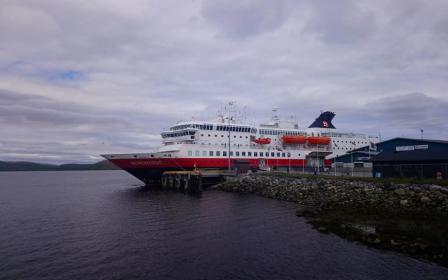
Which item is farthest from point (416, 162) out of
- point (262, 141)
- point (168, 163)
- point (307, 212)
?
point (168, 163)

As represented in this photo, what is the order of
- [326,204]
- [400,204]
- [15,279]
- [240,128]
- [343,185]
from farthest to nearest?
1. [240,128]
2. [343,185]
3. [326,204]
4. [400,204]
5. [15,279]

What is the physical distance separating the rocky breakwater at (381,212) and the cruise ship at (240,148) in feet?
65.4

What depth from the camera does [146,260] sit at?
58.2 feet

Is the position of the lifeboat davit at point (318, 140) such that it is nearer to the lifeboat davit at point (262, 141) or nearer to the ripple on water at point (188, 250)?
the lifeboat davit at point (262, 141)

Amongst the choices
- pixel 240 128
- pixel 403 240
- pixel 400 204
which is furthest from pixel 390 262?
pixel 240 128

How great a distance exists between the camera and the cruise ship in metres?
56.0

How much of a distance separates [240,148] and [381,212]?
3860 cm

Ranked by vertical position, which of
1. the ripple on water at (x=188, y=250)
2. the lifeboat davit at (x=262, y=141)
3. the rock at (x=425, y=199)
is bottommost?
the ripple on water at (x=188, y=250)

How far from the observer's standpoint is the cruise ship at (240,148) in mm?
55969

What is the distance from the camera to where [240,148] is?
63.2 meters

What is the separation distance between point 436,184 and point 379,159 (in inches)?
395

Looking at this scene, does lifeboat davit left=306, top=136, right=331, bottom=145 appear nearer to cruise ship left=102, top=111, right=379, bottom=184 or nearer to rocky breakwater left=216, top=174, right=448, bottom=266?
cruise ship left=102, top=111, right=379, bottom=184

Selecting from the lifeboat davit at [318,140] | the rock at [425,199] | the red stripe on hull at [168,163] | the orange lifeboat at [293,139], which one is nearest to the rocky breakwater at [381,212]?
the rock at [425,199]

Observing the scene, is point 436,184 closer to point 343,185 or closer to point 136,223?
point 343,185
